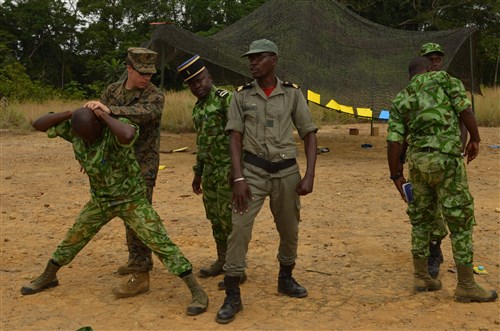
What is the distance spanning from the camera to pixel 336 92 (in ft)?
32.0

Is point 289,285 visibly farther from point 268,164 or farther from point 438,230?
point 438,230

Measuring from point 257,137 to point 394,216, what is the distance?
287 centimetres

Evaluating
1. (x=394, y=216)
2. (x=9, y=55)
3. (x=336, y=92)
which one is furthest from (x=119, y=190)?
(x=9, y=55)

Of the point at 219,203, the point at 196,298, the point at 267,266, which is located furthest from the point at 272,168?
the point at 267,266

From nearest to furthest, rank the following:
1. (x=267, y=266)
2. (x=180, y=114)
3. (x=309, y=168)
Answer: 1. (x=309, y=168)
2. (x=267, y=266)
3. (x=180, y=114)

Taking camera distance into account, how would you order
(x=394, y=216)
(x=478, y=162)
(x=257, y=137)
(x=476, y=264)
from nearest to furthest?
(x=257, y=137) < (x=476, y=264) < (x=394, y=216) < (x=478, y=162)

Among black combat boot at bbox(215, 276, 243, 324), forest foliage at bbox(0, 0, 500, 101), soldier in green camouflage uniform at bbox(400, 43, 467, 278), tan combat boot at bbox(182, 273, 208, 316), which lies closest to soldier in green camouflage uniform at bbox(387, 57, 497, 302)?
soldier in green camouflage uniform at bbox(400, 43, 467, 278)

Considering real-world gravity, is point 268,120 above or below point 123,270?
above

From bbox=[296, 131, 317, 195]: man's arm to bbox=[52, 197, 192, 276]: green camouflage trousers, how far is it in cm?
79

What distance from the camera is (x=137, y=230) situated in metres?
3.36

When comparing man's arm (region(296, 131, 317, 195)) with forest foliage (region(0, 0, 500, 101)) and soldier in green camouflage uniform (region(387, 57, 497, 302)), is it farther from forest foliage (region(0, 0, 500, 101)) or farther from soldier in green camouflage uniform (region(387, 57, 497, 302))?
forest foliage (region(0, 0, 500, 101))

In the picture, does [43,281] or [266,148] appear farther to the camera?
[43,281]

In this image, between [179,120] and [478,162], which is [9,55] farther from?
[478,162]

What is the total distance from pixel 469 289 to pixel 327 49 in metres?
7.59
